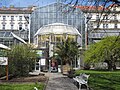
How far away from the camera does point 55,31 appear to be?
169ft

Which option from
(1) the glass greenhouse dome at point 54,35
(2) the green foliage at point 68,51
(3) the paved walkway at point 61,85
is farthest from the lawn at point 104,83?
(1) the glass greenhouse dome at point 54,35

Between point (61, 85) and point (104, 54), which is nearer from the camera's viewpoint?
point (61, 85)

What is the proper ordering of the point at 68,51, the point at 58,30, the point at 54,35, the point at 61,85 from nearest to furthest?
the point at 61,85, the point at 68,51, the point at 54,35, the point at 58,30

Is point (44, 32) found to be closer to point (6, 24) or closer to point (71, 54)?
point (71, 54)

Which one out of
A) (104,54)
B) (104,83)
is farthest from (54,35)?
(104,83)

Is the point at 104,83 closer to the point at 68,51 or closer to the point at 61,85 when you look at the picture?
the point at 61,85

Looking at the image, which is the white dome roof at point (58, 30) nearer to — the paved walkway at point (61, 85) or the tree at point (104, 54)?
the tree at point (104, 54)

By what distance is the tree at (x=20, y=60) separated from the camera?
909 inches

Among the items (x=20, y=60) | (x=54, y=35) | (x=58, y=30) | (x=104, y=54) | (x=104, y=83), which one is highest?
(x=58, y=30)

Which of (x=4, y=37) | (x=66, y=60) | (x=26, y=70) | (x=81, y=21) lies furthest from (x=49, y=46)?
(x=26, y=70)

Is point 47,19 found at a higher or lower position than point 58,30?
higher

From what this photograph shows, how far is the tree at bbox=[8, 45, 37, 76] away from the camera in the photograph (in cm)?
2308

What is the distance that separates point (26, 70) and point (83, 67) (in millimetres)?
24471

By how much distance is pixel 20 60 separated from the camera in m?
23.2
